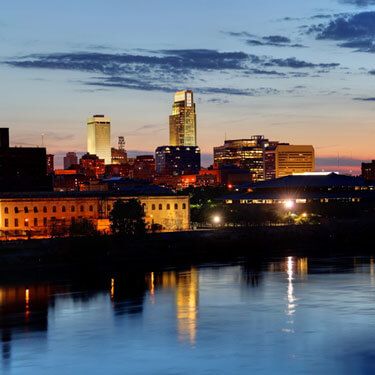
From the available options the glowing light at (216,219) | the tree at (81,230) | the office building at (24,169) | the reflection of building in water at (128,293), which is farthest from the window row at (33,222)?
the reflection of building in water at (128,293)

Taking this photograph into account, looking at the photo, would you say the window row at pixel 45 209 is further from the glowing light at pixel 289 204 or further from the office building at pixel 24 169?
the glowing light at pixel 289 204

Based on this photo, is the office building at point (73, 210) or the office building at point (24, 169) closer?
the office building at point (73, 210)

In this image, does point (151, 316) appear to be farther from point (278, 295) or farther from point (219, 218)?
point (219, 218)

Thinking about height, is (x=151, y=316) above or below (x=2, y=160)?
below

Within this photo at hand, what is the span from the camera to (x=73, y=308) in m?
75.1

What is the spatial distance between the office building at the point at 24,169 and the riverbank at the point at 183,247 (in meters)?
45.9

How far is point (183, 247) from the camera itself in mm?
125750

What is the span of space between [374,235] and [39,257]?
66348 mm

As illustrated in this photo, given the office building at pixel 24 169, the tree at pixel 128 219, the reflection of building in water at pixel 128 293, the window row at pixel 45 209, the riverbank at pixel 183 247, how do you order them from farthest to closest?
the office building at pixel 24 169
the window row at pixel 45 209
the tree at pixel 128 219
the riverbank at pixel 183 247
the reflection of building in water at pixel 128 293

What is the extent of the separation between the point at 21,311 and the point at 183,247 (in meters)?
53.8

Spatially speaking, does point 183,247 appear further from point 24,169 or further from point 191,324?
point 24,169

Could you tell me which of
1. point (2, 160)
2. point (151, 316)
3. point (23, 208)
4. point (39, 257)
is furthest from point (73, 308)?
point (2, 160)

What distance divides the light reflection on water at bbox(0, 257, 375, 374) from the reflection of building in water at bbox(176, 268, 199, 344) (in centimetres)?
9

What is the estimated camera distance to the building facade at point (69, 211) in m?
138
